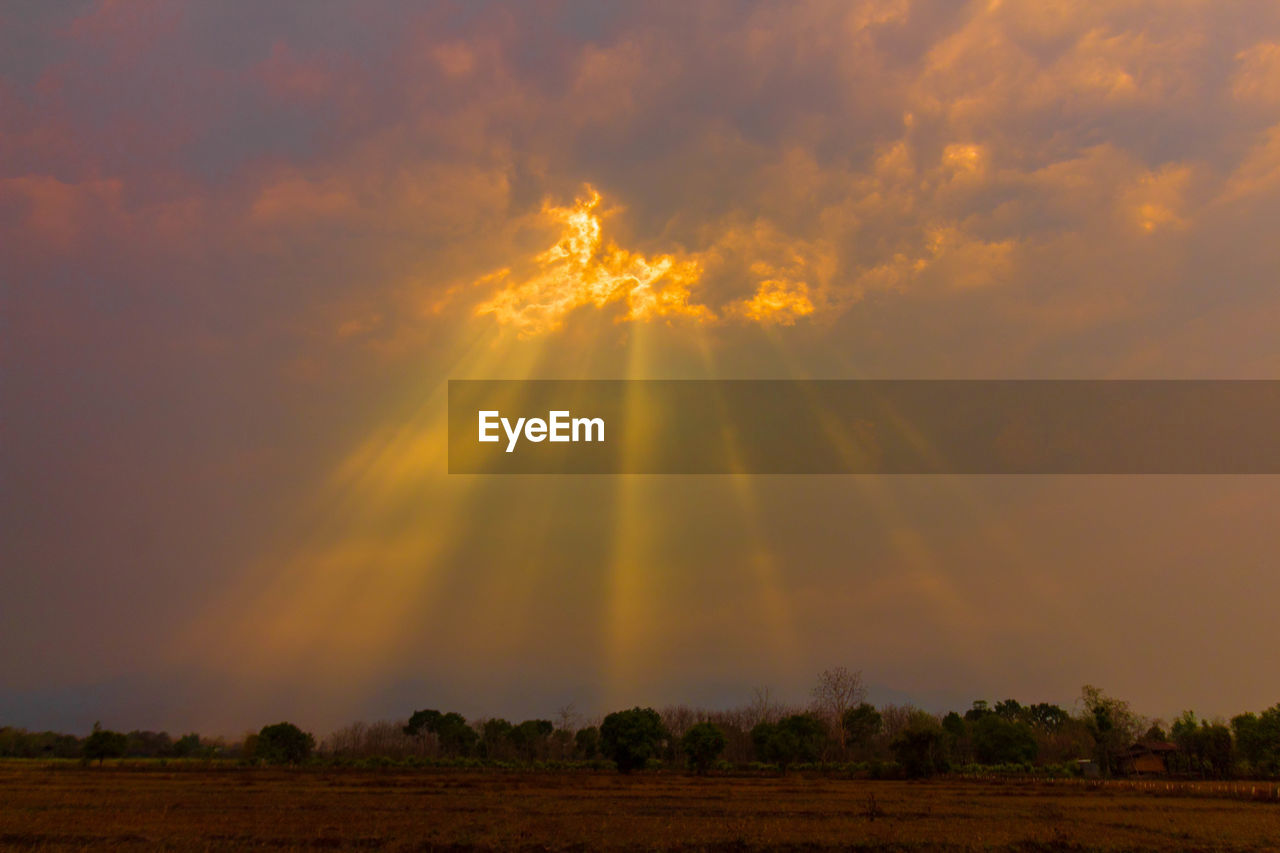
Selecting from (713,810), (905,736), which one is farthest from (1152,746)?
(713,810)

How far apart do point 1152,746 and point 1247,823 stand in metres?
74.7

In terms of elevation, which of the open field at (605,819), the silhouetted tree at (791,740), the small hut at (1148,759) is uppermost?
the open field at (605,819)

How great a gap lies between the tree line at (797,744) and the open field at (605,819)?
2703 centimetres

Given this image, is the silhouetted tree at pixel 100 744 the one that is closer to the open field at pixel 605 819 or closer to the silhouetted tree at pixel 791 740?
the open field at pixel 605 819

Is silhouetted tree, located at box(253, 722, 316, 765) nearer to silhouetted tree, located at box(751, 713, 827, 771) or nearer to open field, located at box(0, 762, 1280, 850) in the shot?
open field, located at box(0, 762, 1280, 850)

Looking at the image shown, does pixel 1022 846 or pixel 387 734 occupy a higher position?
pixel 1022 846

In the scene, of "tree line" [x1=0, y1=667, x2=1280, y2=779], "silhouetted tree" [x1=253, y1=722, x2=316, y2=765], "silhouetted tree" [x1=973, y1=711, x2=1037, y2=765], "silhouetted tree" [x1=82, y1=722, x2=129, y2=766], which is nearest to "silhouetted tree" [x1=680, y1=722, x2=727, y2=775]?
"tree line" [x1=0, y1=667, x2=1280, y2=779]

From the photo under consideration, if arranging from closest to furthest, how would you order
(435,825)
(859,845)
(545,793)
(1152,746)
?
(859,845)
(435,825)
(545,793)
(1152,746)

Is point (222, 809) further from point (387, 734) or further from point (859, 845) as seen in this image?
point (387, 734)

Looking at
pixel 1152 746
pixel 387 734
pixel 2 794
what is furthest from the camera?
pixel 387 734

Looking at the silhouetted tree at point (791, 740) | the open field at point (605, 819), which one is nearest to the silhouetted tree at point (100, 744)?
the open field at point (605, 819)

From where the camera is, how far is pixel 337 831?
29.9 m

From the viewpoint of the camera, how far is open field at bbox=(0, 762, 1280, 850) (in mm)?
28094

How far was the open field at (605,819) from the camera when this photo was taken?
92.2ft
